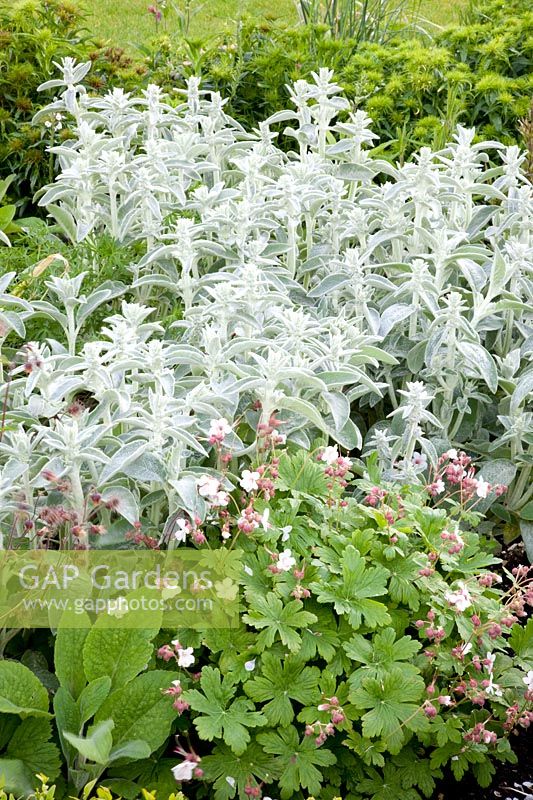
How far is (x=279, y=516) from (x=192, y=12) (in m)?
6.56

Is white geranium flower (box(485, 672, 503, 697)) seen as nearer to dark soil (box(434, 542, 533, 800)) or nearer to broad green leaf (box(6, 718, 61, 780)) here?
dark soil (box(434, 542, 533, 800))

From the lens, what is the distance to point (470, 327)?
8.64ft

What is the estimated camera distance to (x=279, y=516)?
2094 millimetres

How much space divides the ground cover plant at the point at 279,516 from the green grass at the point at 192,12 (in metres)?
5.31

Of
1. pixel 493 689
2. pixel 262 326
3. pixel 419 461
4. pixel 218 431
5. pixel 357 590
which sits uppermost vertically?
pixel 218 431

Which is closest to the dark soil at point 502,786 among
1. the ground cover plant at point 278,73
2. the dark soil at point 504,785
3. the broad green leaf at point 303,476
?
the dark soil at point 504,785

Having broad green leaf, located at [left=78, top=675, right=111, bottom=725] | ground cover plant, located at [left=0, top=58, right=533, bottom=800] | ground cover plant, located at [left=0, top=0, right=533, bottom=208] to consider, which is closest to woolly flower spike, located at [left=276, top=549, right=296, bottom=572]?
ground cover plant, located at [left=0, top=58, right=533, bottom=800]

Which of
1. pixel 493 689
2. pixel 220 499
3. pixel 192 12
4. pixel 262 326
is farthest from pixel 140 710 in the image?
pixel 192 12

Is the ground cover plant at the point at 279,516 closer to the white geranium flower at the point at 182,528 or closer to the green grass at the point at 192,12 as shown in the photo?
the white geranium flower at the point at 182,528

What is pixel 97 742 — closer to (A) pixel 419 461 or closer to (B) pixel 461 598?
(B) pixel 461 598

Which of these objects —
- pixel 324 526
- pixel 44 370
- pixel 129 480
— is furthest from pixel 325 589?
pixel 44 370

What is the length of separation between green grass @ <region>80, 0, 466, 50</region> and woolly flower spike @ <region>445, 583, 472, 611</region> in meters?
6.50

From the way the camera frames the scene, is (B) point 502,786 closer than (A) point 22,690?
No

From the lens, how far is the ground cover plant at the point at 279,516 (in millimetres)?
1898
